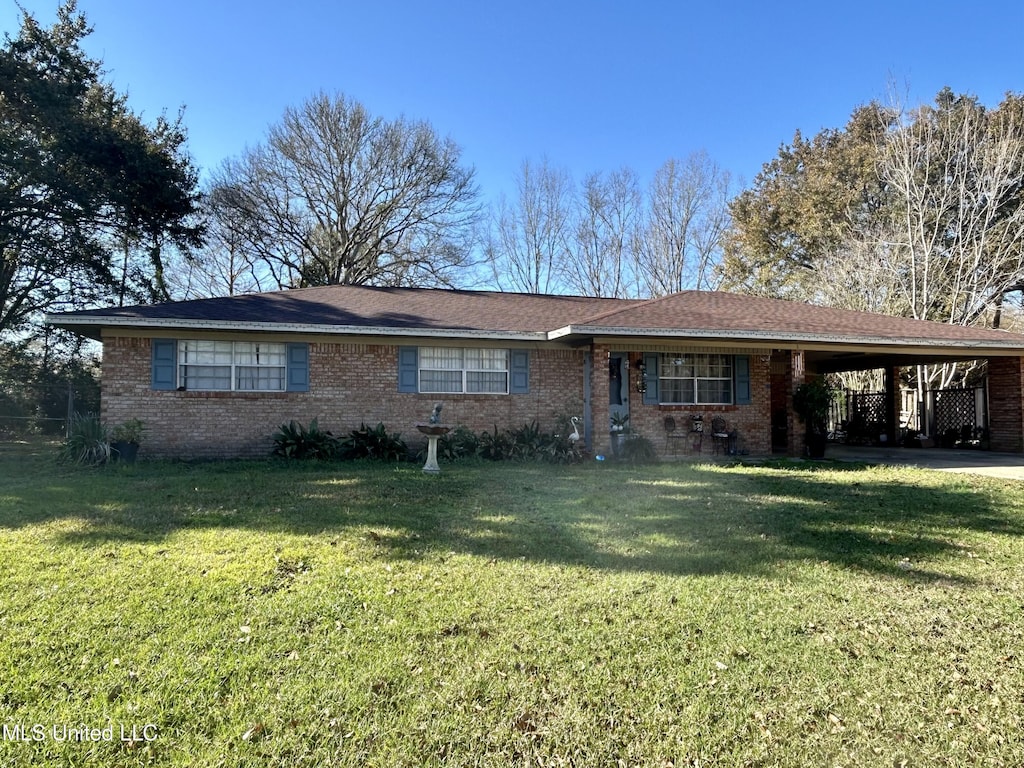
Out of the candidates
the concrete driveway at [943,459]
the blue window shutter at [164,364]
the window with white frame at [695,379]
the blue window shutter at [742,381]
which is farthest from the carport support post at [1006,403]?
the blue window shutter at [164,364]

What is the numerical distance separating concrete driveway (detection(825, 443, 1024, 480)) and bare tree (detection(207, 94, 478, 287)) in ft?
60.4

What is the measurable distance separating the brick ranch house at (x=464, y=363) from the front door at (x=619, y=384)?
0.14ft

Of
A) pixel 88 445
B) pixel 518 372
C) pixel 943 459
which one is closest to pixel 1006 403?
pixel 943 459

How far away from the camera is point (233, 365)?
11.5 m

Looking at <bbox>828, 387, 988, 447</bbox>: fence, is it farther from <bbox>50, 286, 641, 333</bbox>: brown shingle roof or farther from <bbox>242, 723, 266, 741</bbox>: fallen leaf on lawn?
<bbox>242, 723, 266, 741</bbox>: fallen leaf on lawn

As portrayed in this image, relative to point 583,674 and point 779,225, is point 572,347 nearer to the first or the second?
point 583,674

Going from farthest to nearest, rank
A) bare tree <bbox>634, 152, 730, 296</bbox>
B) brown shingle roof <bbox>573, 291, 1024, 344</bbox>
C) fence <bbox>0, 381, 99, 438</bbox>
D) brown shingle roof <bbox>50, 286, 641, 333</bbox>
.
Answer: bare tree <bbox>634, 152, 730, 296</bbox> < fence <bbox>0, 381, 99, 438</bbox> < brown shingle roof <bbox>573, 291, 1024, 344</bbox> < brown shingle roof <bbox>50, 286, 641, 333</bbox>

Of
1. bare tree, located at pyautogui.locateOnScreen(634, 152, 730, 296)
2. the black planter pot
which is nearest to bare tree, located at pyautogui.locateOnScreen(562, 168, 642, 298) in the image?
bare tree, located at pyautogui.locateOnScreen(634, 152, 730, 296)

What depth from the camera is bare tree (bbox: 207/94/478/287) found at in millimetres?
24609

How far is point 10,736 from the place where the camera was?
98.8 inches

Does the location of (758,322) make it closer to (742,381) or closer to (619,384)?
(742,381)

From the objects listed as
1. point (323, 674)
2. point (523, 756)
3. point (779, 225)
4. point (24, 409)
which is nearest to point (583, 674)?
point (523, 756)

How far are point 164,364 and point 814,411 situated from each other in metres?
12.9

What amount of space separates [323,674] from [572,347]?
34.1 ft
